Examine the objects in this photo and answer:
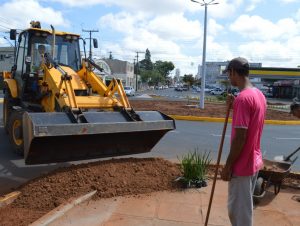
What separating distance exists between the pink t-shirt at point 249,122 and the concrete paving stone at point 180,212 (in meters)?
1.71

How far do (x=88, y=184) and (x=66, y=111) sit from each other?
6.57 feet

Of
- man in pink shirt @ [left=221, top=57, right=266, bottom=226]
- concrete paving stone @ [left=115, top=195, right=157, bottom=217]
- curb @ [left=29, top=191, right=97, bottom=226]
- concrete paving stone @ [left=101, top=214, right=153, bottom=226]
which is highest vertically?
man in pink shirt @ [left=221, top=57, right=266, bottom=226]

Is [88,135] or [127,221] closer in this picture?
[127,221]

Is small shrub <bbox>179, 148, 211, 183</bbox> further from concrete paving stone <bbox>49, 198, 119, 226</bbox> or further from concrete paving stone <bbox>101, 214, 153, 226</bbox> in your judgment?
concrete paving stone <bbox>101, 214, 153, 226</bbox>

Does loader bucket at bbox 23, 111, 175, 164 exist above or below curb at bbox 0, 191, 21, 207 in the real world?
above

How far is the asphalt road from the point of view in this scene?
7.71 metres

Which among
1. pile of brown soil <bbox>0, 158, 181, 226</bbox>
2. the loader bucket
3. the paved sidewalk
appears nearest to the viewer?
the paved sidewalk

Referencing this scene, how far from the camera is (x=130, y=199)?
605cm

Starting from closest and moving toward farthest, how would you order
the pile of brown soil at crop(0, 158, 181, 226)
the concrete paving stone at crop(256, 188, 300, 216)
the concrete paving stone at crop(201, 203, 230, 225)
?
1. the concrete paving stone at crop(201, 203, 230, 225)
2. the pile of brown soil at crop(0, 158, 181, 226)
3. the concrete paving stone at crop(256, 188, 300, 216)

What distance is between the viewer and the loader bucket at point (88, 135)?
22.3 feet

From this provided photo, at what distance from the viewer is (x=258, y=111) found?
12.5 feet

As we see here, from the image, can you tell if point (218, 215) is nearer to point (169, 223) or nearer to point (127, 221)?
point (169, 223)

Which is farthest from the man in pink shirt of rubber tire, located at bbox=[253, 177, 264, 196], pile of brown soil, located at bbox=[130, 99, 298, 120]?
pile of brown soil, located at bbox=[130, 99, 298, 120]

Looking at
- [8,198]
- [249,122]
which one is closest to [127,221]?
[8,198]
